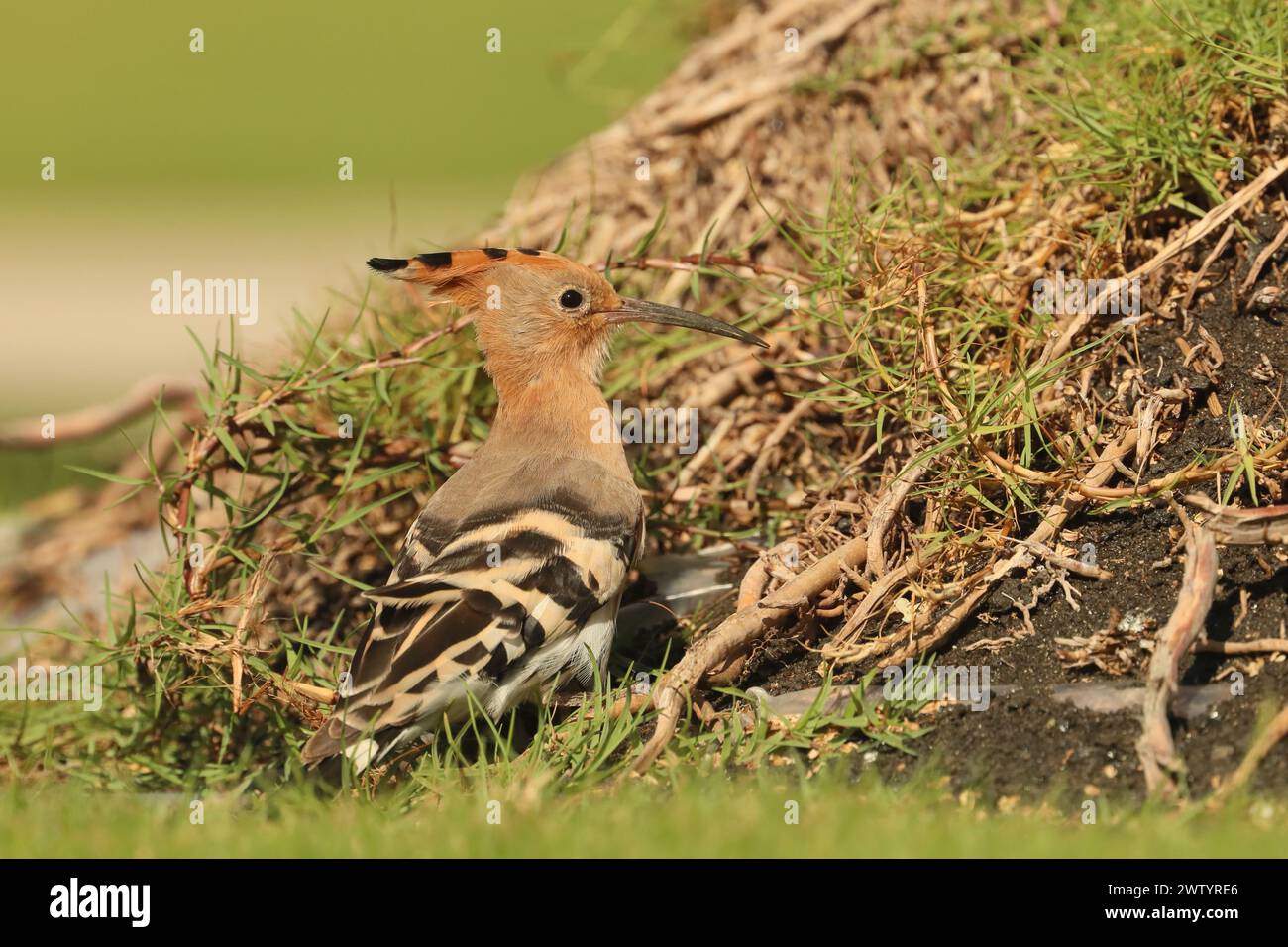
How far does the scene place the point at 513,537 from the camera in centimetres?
403

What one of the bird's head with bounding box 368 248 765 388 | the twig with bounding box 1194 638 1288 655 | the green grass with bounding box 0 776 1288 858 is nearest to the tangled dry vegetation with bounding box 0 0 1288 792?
the twig with bounding box 1194 638 1288 655

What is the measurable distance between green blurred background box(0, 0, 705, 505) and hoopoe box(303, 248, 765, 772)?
4.62m

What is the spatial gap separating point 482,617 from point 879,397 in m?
1.30

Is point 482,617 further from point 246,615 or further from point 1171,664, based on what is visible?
point 1171,664

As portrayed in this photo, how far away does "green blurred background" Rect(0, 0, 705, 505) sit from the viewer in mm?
12562

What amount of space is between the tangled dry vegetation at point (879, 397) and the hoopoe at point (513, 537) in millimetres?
263

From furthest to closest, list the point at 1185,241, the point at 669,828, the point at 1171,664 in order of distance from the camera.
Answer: the point at 1185,241, the point at 1171,664, the point at 669,828

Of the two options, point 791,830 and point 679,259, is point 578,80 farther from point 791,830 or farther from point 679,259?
point 791,830

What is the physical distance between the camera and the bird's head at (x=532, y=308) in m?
4.57

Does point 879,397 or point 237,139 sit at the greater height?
point 237,139

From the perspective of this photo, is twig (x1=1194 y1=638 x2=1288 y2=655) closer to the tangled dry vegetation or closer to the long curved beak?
the tangled dry vegetation

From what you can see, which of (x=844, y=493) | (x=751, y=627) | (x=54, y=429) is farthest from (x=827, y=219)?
(x=54, y=429)

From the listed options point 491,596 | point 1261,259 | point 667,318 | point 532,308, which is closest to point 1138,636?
point 1261,259

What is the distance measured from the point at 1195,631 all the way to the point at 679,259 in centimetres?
222
